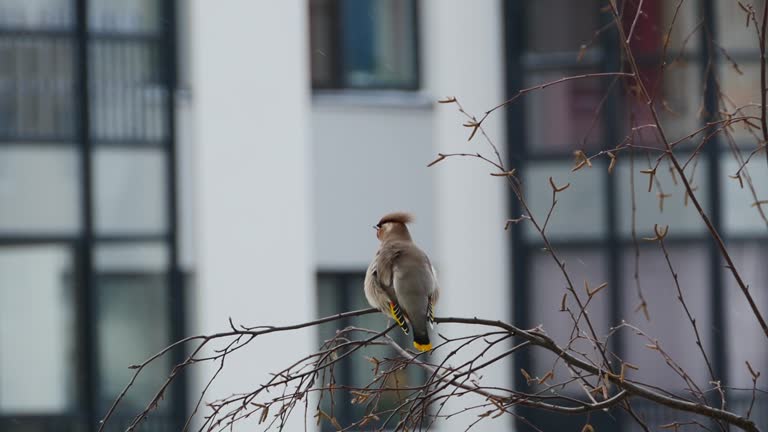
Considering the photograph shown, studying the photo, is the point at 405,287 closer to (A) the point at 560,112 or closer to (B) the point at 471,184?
(A) the point at 560,112

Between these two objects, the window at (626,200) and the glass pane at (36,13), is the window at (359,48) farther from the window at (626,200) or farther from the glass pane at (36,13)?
the glass pane at (36,13)

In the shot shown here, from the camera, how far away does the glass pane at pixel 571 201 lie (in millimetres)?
8469

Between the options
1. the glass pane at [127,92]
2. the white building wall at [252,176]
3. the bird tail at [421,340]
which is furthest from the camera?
the white building wall at [252,176]

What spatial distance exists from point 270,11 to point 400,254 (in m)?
5.58

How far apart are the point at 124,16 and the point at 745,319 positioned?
4646 mm

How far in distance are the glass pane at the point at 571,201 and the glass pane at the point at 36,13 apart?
322 centimetres

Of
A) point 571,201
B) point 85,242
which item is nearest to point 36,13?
point 85,242

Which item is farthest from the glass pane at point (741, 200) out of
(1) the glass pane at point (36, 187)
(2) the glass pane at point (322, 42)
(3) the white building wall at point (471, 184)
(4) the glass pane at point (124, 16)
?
(1) the glass pane at point (36, 187)

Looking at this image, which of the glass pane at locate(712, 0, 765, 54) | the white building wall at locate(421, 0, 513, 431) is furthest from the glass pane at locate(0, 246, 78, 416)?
the glass pane at locate(712, 0, 765, 54)

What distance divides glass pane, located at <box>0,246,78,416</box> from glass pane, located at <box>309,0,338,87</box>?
2.42m

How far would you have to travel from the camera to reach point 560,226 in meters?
8.55

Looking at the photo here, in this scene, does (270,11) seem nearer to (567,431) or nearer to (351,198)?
(351,198)

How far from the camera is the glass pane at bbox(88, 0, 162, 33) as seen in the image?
8.23 m

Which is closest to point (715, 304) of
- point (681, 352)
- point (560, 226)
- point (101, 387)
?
point (681, 352)
